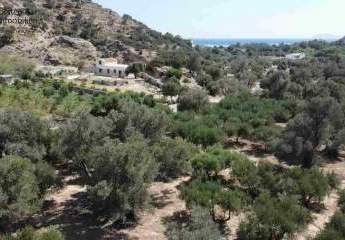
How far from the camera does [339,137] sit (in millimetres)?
45469

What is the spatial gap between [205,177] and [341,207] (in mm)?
10028

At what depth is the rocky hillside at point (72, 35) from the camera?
102m

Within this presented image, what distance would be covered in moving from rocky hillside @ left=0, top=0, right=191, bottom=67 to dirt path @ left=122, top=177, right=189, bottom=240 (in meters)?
74.0

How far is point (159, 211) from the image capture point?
93.9 feet

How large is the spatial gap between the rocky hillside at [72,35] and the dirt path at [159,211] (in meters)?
74.0

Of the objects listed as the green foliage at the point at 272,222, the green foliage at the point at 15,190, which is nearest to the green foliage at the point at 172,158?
the green foliage at the point at 272,222

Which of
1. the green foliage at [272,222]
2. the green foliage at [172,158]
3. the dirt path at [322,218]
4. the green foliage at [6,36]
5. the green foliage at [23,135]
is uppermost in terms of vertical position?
the green foliage at [6,36]

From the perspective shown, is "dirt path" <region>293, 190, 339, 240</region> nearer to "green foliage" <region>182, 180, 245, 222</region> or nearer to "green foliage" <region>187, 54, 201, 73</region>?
"green foliage" <region>182, 180, 245, 222</region>

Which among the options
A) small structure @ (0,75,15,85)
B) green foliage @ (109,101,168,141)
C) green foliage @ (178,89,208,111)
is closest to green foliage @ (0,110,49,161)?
green foliage @ (109,101,168,141)

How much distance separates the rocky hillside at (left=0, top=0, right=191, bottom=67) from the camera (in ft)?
334

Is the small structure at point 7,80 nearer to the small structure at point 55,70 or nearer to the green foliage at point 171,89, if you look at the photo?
the small structure at point 55,70

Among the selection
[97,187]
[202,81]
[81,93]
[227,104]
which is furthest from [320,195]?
[202,81]

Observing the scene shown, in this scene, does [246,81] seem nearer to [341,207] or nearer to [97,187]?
[341,207]

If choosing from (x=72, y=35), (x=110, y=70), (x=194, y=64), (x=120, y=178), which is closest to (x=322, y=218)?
(x=120, y=178)
